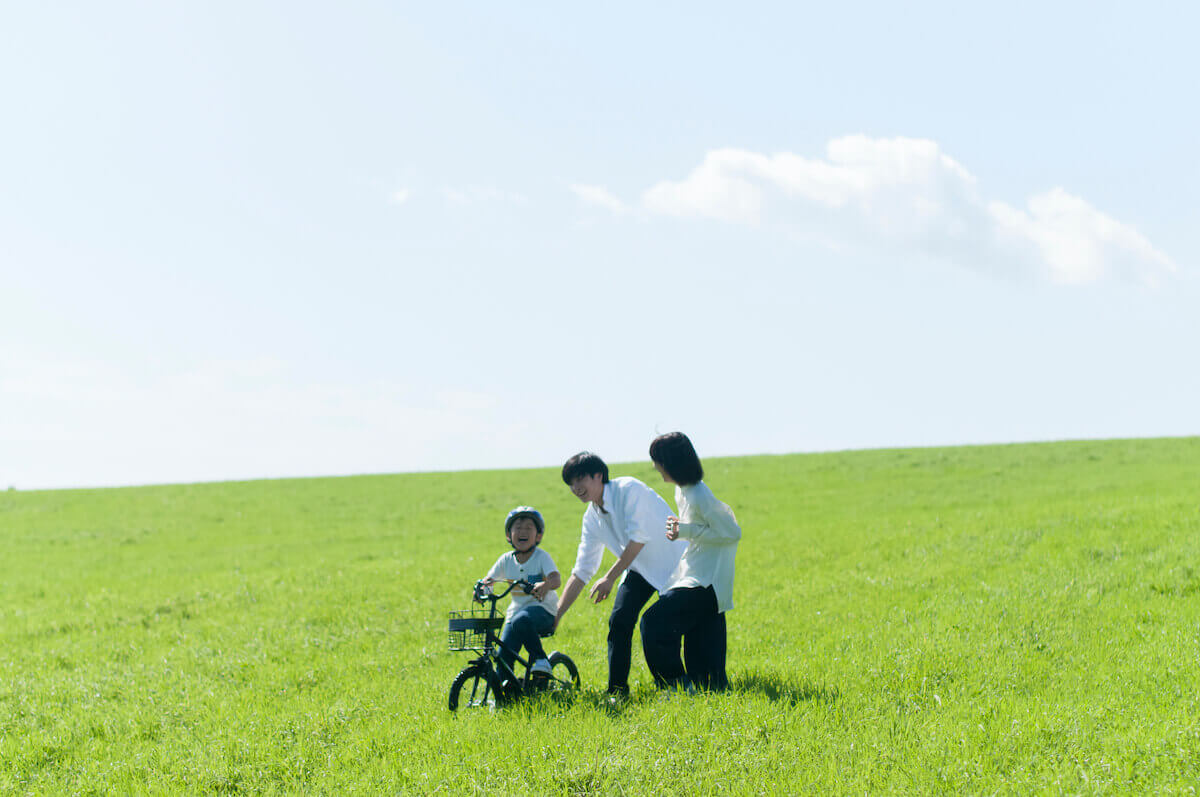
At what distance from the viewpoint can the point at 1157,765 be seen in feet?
21.3

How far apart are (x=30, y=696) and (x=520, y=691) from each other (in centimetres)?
714

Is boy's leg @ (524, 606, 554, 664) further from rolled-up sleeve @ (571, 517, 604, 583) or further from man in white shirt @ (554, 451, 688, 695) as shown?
rolled-up sleeve @ (571, 517, 604, 583)

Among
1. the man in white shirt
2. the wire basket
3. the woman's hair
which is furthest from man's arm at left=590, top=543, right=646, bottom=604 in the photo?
the wire basket

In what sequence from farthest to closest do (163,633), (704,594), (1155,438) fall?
(1155,438)
(163,633)
(704,594)

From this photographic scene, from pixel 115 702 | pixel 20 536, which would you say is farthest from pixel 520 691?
pixel 20 536

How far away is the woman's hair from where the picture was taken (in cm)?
768

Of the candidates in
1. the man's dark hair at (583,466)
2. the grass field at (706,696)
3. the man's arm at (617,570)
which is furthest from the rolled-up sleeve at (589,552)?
the grass field at (706,696)

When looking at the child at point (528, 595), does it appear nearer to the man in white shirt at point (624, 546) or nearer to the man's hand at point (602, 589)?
the man in white shirt at point (624, 546)

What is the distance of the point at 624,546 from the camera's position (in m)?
8.34

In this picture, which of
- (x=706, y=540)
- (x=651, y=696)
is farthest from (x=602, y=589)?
(x=651, y=696)

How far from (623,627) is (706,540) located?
3.60 feet

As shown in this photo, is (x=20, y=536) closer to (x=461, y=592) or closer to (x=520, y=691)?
(x=461, y=592)

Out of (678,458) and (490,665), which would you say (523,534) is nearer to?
(490,665)

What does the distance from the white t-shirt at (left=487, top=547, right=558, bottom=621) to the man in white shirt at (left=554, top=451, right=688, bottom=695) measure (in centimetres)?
15
